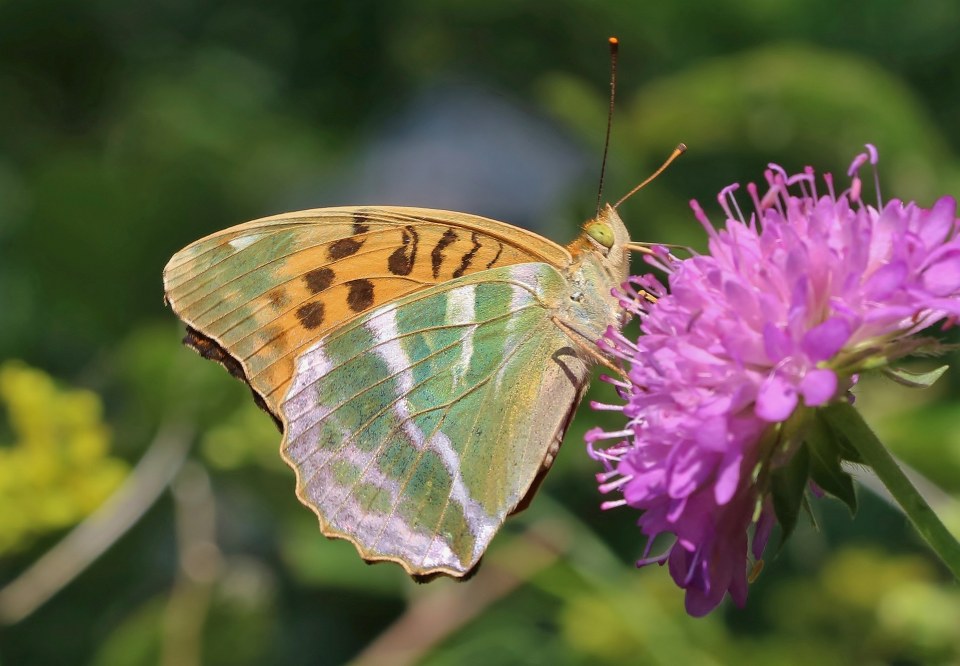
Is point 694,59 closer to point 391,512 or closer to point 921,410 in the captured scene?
point 921,410

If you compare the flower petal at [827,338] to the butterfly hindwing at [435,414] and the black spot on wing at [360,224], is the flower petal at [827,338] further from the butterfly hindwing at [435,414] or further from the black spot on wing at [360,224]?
the black spot on wing at [360,224]

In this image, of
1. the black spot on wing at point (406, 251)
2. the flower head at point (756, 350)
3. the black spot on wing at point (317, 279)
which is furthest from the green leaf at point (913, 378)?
the black spot on wing at point (317, 279)

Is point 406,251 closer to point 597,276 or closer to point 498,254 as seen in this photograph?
point 498,254

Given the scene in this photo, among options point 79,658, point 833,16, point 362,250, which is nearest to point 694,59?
point 833,16

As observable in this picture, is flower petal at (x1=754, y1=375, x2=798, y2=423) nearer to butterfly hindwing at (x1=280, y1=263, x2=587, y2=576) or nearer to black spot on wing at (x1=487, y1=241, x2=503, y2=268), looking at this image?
butterfly hindwing at (x1=280, y1=263, x2=587, y2=576)

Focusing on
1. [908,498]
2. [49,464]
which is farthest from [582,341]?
[49,464]

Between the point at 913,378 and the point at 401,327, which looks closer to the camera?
the point at 913,378
